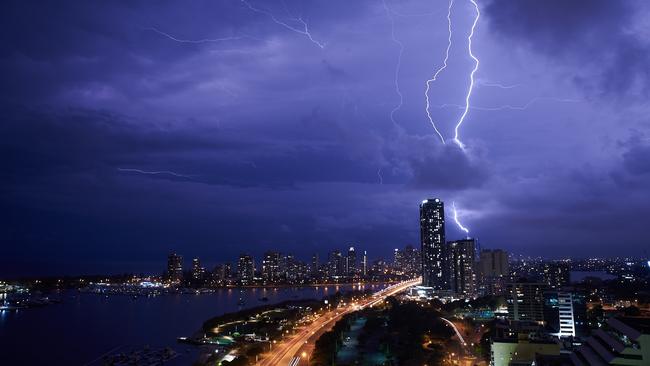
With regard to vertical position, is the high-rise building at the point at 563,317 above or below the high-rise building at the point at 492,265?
below

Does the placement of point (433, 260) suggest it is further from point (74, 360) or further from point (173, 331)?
point (74, 360)

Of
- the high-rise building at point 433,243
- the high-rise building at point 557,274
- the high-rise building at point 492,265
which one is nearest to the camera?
the high-rise building at point 557,274

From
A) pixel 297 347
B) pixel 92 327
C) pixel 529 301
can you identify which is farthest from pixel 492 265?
pixel 92 327

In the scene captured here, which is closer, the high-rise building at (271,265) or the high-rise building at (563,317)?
the high-rise building at (563,317)

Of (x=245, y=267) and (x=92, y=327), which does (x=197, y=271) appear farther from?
(x=92, y=327)

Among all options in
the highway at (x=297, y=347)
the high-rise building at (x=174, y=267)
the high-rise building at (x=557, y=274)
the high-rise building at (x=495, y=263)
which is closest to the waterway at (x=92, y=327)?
the highway at (x=297, y=347)

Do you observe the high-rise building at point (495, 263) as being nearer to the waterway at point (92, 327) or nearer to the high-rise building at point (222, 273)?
the waterway at point (92, 327)

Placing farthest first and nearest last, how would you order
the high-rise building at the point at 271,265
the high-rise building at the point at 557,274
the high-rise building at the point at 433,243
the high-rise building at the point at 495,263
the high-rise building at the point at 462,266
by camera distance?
1. the high-rise building at the point at 271,265
2. the high-rise building at the point at 495,263
3. the high-rise building at the point at 433,243
4. the high-rise building at the point at 462,266
5. the high-rise building at the point at 557,274
